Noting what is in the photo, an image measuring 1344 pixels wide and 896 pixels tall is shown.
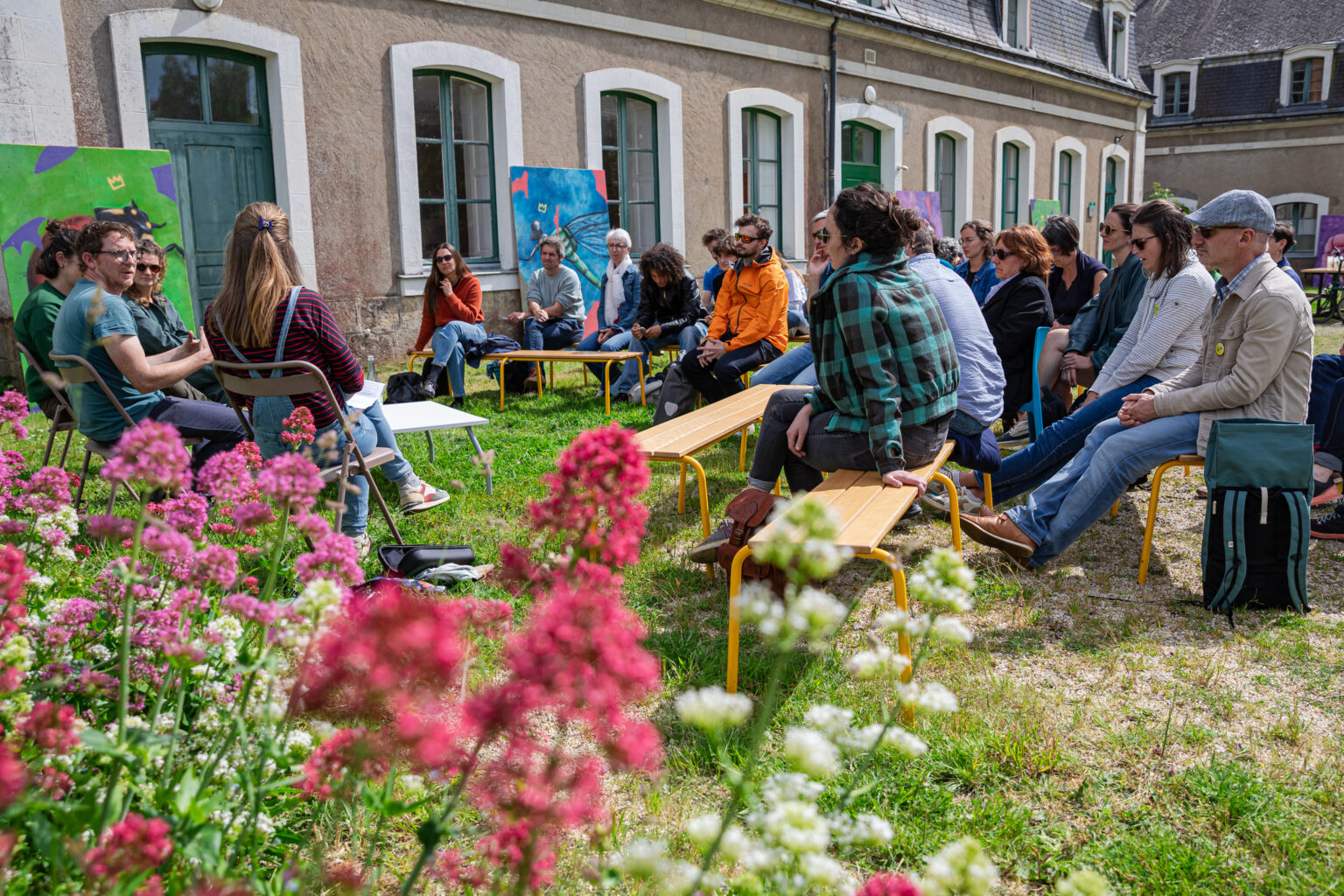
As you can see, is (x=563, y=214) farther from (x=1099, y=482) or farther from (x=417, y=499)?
(x=1099, y=482)

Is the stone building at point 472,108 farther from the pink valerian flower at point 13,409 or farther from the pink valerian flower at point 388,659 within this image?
the pink valerian flower at point 388,659

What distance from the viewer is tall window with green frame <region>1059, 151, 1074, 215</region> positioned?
2181cm

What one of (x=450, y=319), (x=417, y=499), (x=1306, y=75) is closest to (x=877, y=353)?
(x=417, y=499)

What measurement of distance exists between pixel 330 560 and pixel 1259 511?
3477mm

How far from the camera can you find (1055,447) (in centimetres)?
497

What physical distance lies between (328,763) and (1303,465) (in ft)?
12.0

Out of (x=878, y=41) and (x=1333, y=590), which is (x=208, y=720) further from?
(x=878, y=41)

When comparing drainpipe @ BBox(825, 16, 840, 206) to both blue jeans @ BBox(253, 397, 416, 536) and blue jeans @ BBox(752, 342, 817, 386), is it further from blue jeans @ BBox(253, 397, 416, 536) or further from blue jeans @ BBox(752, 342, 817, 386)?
blue jeans @ BBox(253, 397, 416, 536)

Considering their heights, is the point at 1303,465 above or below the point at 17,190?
below

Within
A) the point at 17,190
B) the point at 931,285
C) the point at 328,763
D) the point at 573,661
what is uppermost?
the point at 17,190

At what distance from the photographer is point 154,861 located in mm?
1157

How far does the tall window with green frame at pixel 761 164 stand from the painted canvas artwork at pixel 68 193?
317 inches

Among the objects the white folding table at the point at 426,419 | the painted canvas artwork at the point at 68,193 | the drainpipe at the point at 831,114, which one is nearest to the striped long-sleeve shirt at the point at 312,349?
the white folding table at the point at 426,419

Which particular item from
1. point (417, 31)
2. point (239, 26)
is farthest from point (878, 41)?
point (239, 26)
